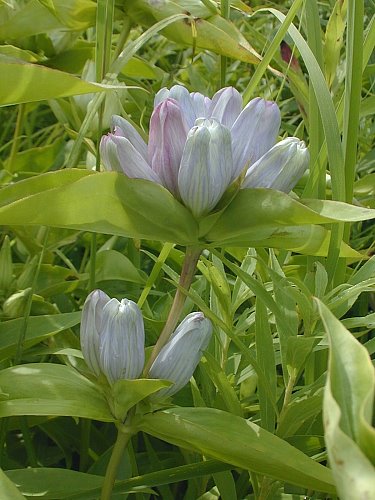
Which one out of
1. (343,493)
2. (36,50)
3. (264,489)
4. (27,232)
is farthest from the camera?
(36,50)

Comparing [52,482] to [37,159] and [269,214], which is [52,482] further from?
[37,159]

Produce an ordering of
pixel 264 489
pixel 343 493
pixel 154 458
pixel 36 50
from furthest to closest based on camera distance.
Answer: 1. pixel 36 50
2. pixel 154 458
3. pixel 264 489
4. pixel 343 493

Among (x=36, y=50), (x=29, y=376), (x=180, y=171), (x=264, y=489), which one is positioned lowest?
(x=264, y=489)

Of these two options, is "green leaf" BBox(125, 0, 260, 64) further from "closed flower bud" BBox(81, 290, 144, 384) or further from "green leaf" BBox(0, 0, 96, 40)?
"closed flower bud" BBox(81, 290, 144, 384)

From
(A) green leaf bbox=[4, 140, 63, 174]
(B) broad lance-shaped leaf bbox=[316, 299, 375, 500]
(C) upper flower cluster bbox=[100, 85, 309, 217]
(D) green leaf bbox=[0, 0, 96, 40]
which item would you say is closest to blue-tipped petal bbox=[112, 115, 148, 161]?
(C) upper flower cluster bbox=[100, 85, 309, 217]

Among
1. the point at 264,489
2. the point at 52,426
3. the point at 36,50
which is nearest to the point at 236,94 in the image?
the point at 264,489

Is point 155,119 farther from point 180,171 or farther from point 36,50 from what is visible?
point 36,50
